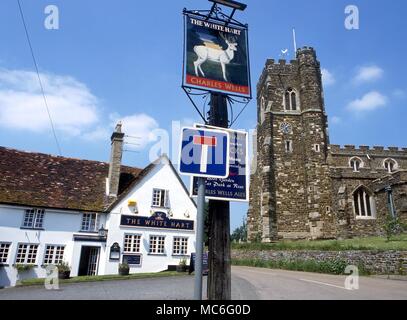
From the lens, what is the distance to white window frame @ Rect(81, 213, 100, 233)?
2203cm

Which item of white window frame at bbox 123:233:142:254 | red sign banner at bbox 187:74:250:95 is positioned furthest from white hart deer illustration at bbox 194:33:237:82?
white window frame at bbox 123:233:142:254

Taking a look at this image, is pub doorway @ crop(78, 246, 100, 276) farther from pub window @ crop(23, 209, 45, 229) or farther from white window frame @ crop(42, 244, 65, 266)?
pub window @ crop(23, 209, 45, 229)

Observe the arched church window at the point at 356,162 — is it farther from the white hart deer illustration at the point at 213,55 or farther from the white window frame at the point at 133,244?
the white hart deer illustration at the point at 213,55

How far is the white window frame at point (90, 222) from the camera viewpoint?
867 inches

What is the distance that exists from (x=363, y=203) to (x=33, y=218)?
1137 inches

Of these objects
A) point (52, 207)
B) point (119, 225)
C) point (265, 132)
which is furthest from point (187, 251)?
point (265, 132)

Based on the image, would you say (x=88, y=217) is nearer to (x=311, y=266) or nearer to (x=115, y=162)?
(x=115, y=162)

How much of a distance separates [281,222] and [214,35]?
2749 centimetres

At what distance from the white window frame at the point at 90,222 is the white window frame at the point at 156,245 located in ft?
12.9

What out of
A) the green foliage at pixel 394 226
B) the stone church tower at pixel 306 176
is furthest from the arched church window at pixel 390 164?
the green foliage at pixel 394 226

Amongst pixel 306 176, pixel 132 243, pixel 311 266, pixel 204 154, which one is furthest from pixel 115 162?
pixel 204 154

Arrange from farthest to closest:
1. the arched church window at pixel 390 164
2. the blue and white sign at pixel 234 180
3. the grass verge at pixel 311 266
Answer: the arched church window at pixel 390 164 → the grass verge at pixel 311 266 → the blue and white sign at pixel 234 180

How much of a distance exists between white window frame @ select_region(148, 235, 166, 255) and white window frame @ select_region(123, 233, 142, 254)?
30.7 inches

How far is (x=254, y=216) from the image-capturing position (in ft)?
112
